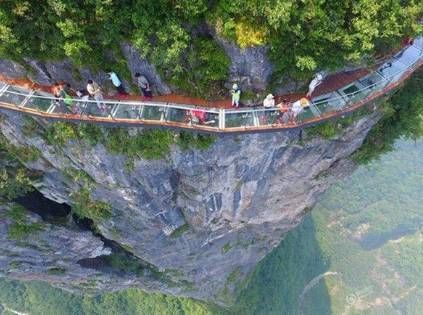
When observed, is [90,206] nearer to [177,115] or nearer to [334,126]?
[177,115]

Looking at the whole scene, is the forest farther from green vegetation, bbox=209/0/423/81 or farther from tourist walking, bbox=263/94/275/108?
tourist walking, bbox=263/94/275/108

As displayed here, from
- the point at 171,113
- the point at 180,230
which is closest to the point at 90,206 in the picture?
the point at 180,230

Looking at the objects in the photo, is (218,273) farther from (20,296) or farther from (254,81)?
(20,296)

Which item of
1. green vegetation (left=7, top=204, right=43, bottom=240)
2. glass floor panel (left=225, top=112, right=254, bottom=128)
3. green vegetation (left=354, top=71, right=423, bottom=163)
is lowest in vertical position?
green vegetation (left=7, top=204, right=43, bottom=240)

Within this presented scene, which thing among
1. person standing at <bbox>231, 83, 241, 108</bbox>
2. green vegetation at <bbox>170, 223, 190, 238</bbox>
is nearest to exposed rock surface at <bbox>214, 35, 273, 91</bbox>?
person standing at <bbox>231, 83, 241, 108</bbox>

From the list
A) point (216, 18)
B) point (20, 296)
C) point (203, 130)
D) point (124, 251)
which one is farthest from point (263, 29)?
point (20, 296)
